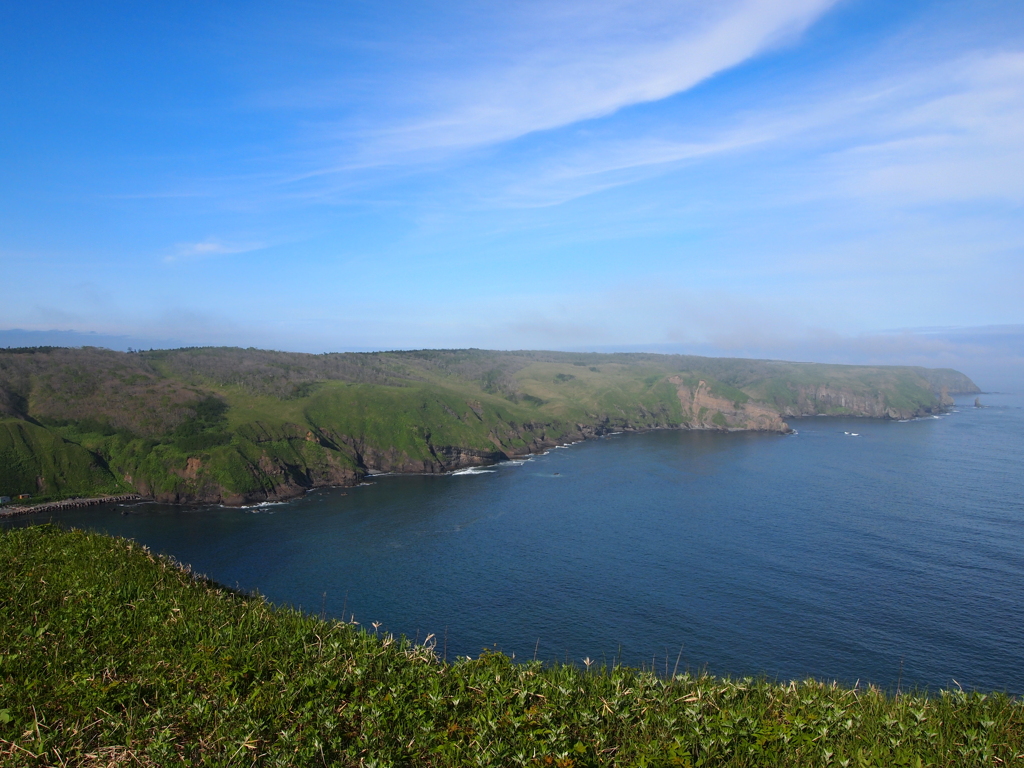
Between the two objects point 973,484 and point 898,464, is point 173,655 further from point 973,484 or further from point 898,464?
point 898,464

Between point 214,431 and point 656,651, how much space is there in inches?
4419

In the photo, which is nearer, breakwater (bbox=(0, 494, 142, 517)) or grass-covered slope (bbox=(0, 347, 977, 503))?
breakwater (bbox=(0, 494, 142, 517))

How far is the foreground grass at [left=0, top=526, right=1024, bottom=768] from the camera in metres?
8.63

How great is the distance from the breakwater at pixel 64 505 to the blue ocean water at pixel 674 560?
438 centimetres

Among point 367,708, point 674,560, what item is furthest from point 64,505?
point 367,708

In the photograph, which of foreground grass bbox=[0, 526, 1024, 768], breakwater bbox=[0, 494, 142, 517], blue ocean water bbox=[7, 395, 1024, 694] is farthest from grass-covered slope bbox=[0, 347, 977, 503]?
foreground grass bbox=[0, 526, 1024, 768]

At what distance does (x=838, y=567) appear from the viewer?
71000 mm

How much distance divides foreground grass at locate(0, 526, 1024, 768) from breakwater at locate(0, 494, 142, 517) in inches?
4469

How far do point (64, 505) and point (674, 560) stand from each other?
4113 inches

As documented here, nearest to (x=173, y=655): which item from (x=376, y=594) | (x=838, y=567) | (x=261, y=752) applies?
(x=261, y=752)

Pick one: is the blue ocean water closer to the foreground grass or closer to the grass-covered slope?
the grass-covered slope

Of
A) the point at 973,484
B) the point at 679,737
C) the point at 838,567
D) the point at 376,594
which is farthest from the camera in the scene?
the point at 973,484

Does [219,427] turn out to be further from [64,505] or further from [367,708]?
[367,708]

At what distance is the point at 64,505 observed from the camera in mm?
104688
